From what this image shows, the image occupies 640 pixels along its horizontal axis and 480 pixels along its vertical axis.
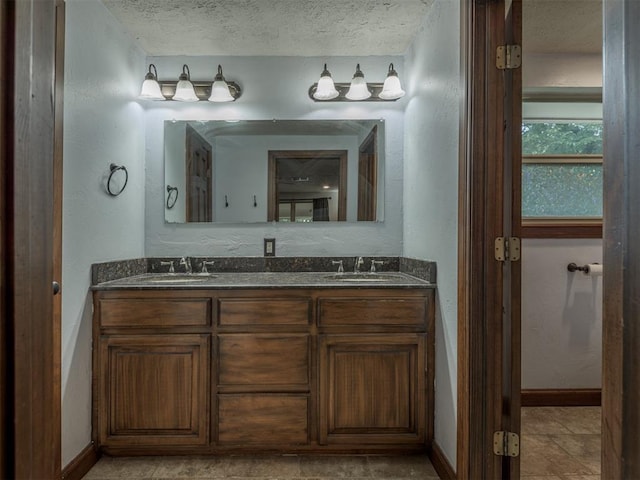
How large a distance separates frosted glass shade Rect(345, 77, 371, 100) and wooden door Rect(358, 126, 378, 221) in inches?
10.7

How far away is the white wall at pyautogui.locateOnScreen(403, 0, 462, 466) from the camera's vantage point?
1730 millimetres

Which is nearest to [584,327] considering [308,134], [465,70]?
[465,70]

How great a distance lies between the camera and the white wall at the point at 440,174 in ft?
5.68

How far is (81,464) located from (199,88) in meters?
2.17

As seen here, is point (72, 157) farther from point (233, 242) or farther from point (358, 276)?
point (358, 276)

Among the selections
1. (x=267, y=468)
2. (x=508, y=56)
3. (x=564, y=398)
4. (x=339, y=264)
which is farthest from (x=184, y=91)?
(x=564, y=398)

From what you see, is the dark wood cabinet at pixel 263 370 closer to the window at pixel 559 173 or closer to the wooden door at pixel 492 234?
the wooden door at pixel 492 234

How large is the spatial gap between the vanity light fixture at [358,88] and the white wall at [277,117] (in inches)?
4.8

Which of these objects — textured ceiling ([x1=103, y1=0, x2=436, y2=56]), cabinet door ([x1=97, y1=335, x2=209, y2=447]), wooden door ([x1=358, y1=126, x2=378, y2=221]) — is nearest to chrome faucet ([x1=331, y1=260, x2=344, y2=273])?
wooden door ([x1=358, y1=126, x2=378, y2=221])

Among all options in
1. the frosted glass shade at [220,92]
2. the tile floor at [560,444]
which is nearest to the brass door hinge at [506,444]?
the tile floor at [560,444]

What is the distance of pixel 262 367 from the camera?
195 cm

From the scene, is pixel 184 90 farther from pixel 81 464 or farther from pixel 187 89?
pixel 81 464

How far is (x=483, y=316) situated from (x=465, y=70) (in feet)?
3.25

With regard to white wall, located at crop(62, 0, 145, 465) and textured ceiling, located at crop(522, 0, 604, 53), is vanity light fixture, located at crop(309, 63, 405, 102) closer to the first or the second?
textured ceiling, located at crop(522, 0, 604, 53)
